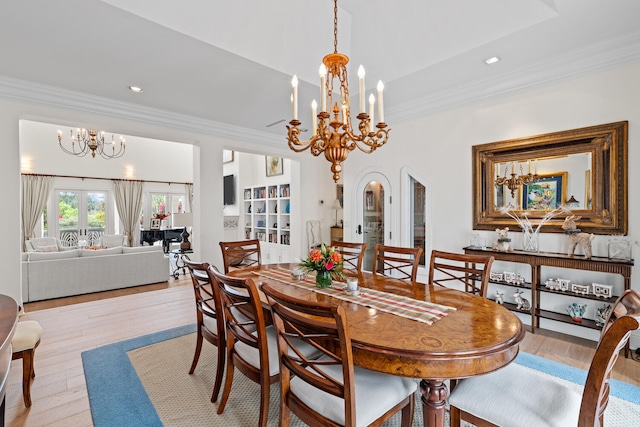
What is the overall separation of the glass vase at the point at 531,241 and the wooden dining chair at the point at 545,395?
2.16m

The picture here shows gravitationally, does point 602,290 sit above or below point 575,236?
below

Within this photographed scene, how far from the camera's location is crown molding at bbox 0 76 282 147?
3359 mm

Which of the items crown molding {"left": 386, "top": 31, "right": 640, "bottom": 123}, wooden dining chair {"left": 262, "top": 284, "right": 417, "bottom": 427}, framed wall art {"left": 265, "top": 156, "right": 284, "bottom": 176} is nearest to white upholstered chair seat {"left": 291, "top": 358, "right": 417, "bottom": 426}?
wooden dining chair {"left": 262, "top": 284, "right": 417, "bottom": 427}

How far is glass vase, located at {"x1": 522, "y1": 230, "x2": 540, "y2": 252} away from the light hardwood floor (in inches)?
34.5

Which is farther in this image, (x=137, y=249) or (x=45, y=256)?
(x=137, y=249)

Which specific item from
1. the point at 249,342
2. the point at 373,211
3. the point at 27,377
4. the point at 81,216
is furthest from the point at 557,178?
the point at 81,216

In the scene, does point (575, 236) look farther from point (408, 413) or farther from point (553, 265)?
point (408, 413)

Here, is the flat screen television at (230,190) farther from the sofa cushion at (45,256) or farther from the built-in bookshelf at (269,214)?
the sofa cushion at (45,256)

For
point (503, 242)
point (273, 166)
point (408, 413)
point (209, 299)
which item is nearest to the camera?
point (408, 413)

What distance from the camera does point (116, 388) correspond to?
2221 millimetres

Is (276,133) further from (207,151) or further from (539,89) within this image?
(539,89)

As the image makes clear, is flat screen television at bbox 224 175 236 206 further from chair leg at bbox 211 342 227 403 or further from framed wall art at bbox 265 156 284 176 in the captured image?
chair leg at bbox 211 342 227 403

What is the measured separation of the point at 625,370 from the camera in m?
2.48

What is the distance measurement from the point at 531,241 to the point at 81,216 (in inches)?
402
